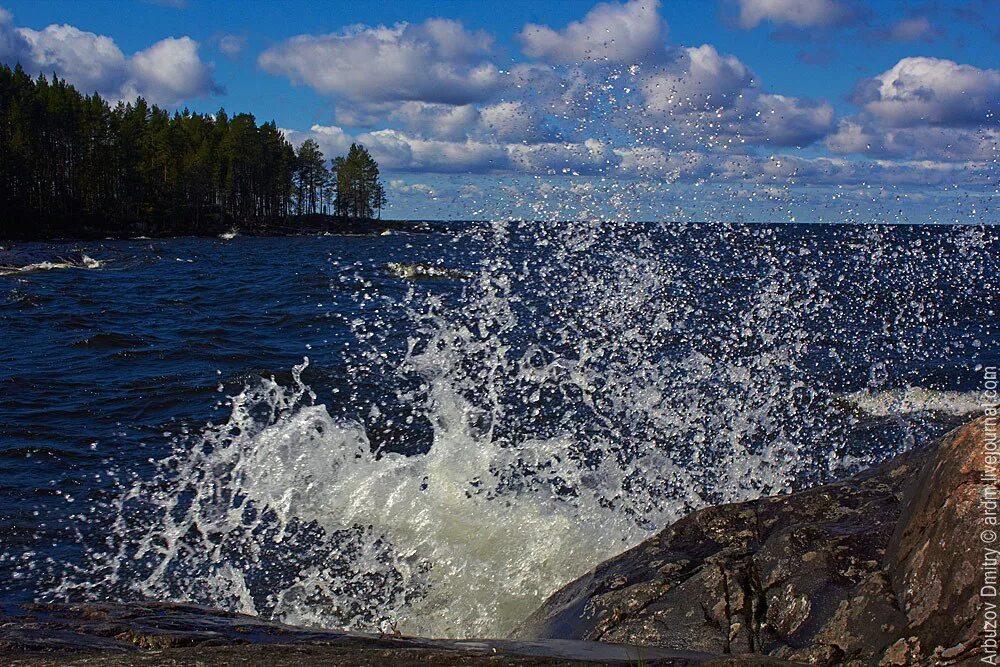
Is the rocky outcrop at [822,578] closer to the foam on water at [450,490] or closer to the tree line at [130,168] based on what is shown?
the foam on water at [450,490]

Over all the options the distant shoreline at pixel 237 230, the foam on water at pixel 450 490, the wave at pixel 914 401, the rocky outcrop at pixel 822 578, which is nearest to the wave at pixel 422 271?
the foam on water at pixel 450 490

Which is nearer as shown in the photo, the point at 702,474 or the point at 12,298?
the point at 702,474

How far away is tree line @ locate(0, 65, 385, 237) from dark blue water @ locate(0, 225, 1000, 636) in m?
47.5

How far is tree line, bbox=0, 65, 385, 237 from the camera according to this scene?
234 feet

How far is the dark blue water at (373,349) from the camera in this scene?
9617 millimetres

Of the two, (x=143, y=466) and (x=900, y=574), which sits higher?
(x=900, y=574)

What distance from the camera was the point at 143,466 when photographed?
30.5ft

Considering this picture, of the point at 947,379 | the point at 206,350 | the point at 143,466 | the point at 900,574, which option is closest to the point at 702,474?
the point at 900,574

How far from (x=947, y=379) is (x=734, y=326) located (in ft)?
15.8

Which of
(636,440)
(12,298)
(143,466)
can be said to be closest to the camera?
(143,466)

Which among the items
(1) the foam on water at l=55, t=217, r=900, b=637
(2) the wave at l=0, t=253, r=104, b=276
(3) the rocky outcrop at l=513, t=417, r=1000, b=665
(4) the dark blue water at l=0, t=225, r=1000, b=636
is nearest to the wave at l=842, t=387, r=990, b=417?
(4) the dark blue water at l=0, t=225, r=1000, b=636

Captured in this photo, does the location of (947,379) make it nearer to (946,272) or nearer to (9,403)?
(9,403)

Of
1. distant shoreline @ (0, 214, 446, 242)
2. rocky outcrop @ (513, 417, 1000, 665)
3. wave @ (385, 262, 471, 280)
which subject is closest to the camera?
rocky outcrop @ (513, 417, 1000, 665)

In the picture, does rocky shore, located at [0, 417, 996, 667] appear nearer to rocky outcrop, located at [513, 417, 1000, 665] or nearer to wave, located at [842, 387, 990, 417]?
rocky outcrop, located at [513, 417, 1000, 665]
